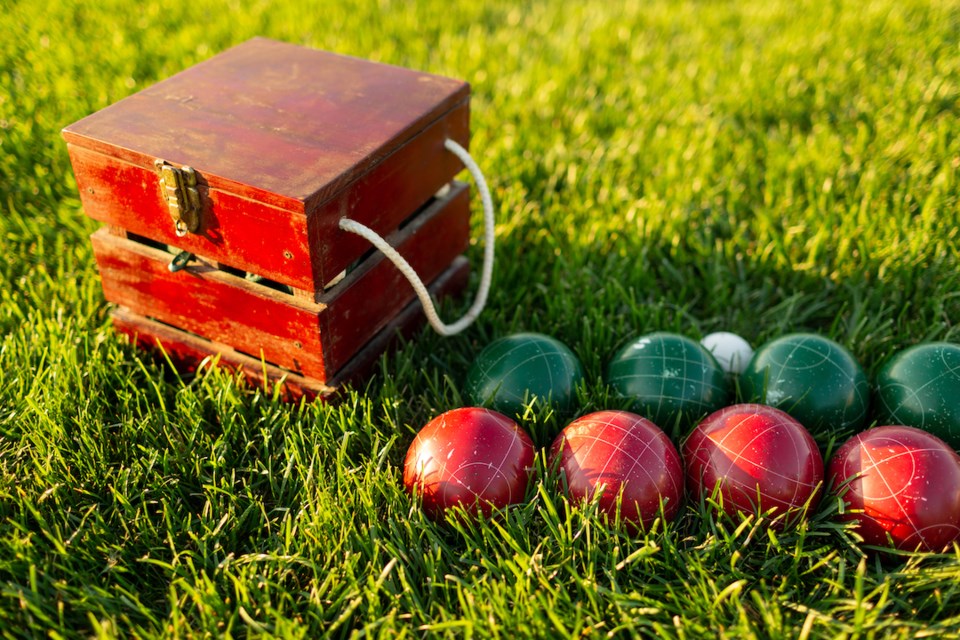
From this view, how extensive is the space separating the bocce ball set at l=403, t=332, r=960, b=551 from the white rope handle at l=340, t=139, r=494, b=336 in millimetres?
238

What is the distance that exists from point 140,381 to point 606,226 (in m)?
1.90

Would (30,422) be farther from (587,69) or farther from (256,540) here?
(587,69)

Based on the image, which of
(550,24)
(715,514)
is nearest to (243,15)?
(550,24)

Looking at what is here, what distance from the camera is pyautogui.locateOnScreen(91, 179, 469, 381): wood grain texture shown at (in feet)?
7.89

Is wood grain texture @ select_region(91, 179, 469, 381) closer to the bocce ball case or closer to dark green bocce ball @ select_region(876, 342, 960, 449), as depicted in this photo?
the bocce ball case

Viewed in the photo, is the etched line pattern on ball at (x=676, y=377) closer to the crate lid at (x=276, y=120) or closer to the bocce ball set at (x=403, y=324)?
the bocce ball set at (x=403, y=324)

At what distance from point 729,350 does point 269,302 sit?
147 centimetres

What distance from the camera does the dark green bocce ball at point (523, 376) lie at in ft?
7.97

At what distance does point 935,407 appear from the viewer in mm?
2344

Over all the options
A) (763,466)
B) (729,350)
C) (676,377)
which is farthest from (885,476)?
(729,350)

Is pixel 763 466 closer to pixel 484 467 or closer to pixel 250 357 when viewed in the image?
pixel 484 467

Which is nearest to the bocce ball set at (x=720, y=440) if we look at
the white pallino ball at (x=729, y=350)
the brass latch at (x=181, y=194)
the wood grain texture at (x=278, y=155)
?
the white pallino ball at (x=729, y=350)

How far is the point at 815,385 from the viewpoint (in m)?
2.40

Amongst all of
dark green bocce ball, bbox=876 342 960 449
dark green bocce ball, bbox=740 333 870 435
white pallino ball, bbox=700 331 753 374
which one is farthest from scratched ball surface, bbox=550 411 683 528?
dark green bocce ball, bbox=876 342 960 449
